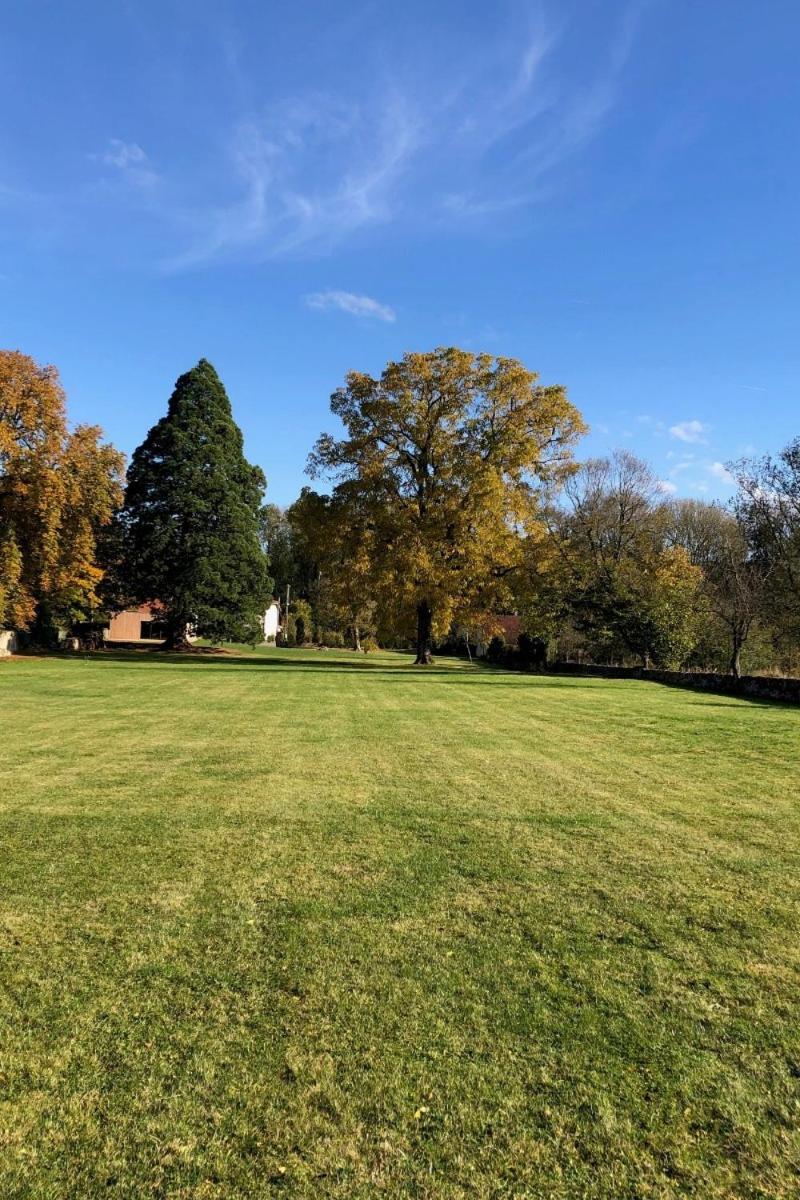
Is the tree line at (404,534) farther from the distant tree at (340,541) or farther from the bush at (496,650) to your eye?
the bush at (496,650)

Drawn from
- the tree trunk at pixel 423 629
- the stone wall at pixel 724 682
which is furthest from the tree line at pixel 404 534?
the stone wall at pixel 724 682

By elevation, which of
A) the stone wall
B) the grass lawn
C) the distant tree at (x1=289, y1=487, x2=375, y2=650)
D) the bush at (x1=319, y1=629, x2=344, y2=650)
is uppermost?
the distant tree at (x1=289, y1=487, x2=375, y2=650)

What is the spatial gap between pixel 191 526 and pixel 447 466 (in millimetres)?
15900

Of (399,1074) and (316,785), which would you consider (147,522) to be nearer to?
(316,785)

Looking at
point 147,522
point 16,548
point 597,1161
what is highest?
point 147,522

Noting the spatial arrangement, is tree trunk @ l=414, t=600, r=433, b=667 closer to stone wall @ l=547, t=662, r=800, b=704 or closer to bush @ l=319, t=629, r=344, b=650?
stone wall @ l=547, t=662, r=800, b=704

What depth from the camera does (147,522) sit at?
127 ft

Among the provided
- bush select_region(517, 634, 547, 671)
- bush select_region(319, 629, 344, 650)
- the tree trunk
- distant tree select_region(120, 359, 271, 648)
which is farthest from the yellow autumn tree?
bush select_region(319, 629, 344, 650)

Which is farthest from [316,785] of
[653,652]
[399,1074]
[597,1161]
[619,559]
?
[619,559]

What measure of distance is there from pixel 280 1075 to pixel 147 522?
3866 centimetres

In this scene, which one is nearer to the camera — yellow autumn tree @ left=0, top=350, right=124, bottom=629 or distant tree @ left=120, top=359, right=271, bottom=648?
yellow autumn tree @ left=0, top=350, right=124, bottom=629

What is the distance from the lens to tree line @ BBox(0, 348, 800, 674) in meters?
28.9

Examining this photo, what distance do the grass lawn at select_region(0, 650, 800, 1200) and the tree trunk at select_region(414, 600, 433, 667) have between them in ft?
79.1

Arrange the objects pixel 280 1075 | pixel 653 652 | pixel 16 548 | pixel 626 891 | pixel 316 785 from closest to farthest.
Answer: pixel 280 1075, pixel 626 891, pixel 316 785, pixel 16 548, pixel 653 652
